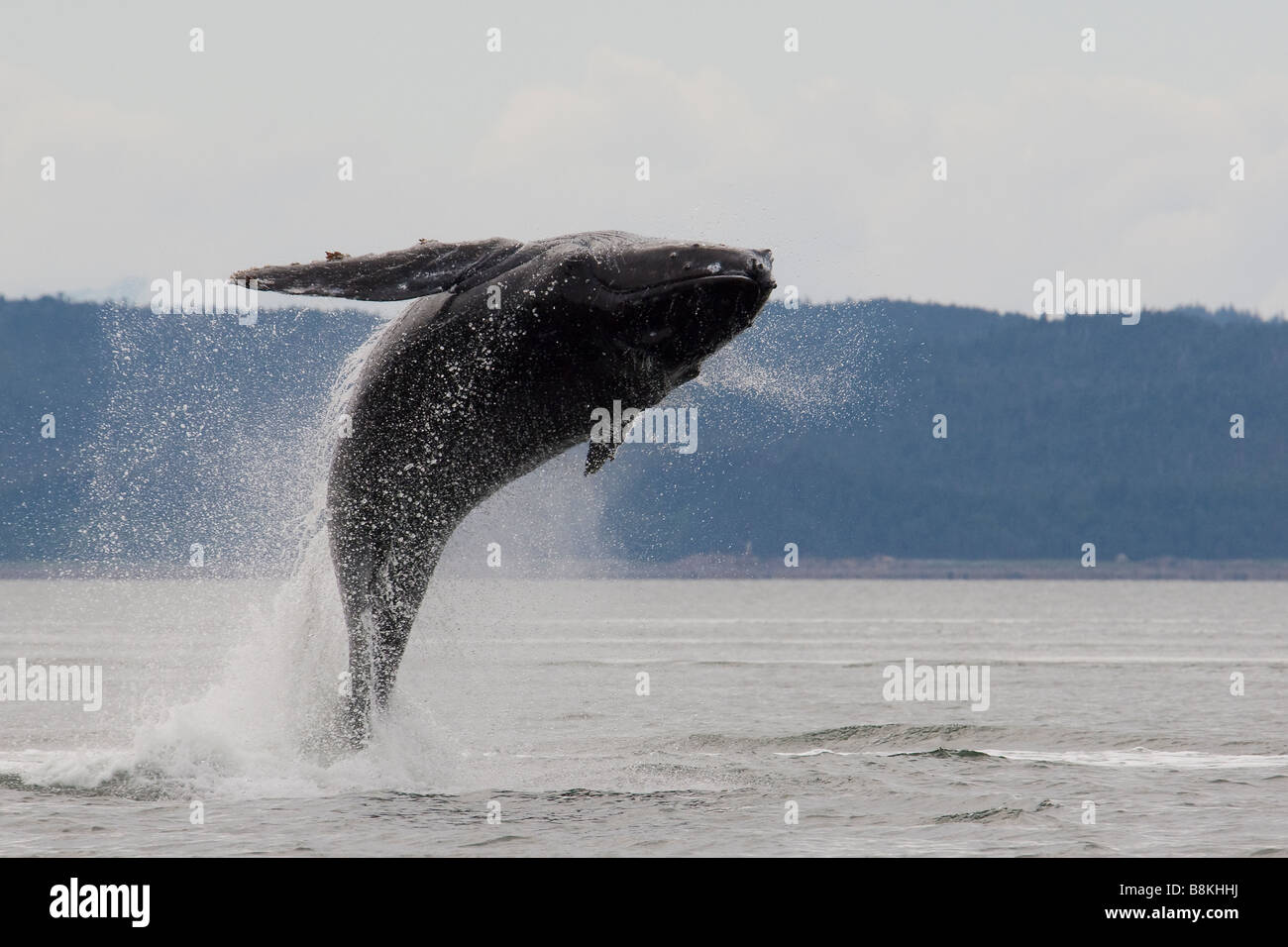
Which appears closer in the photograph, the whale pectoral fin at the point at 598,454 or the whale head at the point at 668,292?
the whale head at the point at 668,292

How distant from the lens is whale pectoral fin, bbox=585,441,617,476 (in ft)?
51.6

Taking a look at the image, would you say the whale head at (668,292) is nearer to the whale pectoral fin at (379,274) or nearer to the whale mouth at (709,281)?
the whale mouth at (709,281)

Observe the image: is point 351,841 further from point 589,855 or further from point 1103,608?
point 1103,608

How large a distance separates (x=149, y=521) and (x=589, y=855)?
537ft

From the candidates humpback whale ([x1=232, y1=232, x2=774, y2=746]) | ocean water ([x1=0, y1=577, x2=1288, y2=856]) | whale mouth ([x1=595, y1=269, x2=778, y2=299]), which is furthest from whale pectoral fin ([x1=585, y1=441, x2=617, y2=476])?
ocean water ([x1=0, y1=577, x2=1288, y2=856])

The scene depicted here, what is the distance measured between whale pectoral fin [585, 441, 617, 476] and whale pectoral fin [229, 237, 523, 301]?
1912 mm

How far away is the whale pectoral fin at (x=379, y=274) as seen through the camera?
46.5 feet

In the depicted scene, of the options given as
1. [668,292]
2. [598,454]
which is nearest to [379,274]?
[668,292]

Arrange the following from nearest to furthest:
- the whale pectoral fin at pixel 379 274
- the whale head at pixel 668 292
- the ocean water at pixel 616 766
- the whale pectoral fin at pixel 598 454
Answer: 1. the whale head at pixel 668 292
2. the whale pectoral fin at pixel 379 274
3. the whale pectoral fin at pixel 598 454
4. the ocean water at pixel 616 766

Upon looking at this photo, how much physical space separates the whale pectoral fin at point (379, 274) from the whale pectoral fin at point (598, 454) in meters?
1.91

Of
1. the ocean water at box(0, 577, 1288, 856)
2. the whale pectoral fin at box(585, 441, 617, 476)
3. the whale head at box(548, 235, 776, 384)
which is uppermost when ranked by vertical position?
the whale head at box(548, 235, 776, 384)

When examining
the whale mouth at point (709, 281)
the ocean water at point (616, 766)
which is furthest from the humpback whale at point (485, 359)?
the ocean water at point (616, 766)

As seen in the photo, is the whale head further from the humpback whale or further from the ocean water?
the ocean water

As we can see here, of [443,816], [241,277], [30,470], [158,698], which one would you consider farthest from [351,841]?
[30,470]
